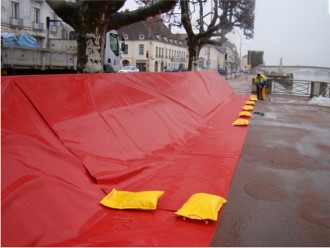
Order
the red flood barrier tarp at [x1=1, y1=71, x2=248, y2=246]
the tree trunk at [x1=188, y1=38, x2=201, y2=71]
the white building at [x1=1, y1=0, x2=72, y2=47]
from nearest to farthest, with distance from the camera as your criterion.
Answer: the red flood barrier tarp at [x1=1, y1=71, x2=248, y2=246] → the tree trunk at [x1=188, y1=38, x2=201, y2=71] → the white building at [x1=1, y1=0, x2=72, y2=47]

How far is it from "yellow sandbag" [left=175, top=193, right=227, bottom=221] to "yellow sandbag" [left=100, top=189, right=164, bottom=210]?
38 centimetres

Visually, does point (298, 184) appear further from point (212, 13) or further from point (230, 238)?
point (212, 13)

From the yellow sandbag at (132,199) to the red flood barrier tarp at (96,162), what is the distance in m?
0.09

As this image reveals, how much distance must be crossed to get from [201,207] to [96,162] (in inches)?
69.9

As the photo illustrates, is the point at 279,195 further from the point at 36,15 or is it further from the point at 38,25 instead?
the point at 36,15

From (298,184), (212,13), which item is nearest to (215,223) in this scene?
(298,184)

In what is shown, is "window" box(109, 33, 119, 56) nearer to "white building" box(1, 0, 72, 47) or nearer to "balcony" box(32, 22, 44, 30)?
"white building" box(1, 0, 72, 47)

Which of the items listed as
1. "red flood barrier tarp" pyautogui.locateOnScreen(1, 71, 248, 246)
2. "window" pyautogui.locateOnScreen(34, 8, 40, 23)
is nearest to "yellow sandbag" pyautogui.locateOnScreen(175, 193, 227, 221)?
"red flood barrier tarp" pyautogui.locateOnScreen(1, 71, 248, 246)

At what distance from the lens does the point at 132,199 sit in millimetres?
4336

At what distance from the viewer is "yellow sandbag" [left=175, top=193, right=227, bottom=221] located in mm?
3966

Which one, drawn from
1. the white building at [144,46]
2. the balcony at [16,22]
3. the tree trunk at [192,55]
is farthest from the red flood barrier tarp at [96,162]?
the white building at [144,46]

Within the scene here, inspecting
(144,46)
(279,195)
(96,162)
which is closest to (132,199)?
(96,162)

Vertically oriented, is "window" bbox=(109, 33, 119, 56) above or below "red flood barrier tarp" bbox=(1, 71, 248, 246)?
above

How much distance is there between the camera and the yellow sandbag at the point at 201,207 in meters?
3.97
